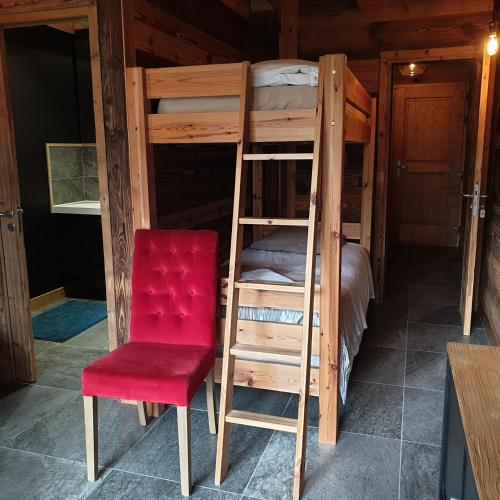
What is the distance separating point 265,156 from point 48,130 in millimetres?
3021

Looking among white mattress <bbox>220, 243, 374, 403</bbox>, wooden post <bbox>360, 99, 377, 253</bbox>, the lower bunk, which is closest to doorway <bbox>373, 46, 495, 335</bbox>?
wooden post <bbox>360, 99, 377, 253</bbox>

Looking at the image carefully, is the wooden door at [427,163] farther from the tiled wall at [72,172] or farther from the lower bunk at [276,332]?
the lower bunk at [276,332]

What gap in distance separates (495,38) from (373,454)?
9.51 ft

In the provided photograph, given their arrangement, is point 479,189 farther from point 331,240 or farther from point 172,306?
Result: point 172,306

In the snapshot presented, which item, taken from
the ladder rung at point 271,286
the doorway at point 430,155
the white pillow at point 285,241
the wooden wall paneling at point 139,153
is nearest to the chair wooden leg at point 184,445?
the ladder rung at point 271,286

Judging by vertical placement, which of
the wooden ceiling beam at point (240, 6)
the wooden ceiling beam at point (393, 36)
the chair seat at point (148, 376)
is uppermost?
the wooden ceiling beam at point (240, 6)

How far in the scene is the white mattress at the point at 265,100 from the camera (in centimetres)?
237

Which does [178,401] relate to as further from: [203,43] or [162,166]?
[203,43]

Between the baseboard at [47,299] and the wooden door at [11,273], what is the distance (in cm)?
137

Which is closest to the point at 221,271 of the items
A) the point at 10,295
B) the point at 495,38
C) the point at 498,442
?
the point at 10,295

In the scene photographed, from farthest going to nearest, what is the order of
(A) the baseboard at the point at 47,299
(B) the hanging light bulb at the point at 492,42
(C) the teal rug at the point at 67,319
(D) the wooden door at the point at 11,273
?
1. (A) the baseboard at the point at 47,299
2. (C) the teal rug at the point at 67,319
3. (B) the hanging light bulb at the point at 492,42
4. (D) the wooden door at the point at 11,273

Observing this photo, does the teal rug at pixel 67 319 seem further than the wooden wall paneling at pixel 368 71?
No

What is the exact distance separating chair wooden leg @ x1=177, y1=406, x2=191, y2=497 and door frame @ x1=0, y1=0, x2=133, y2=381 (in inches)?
35.2

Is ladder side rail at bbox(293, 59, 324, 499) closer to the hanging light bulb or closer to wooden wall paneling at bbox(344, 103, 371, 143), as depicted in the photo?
wooden wall paneling at bbox(344, 103, 371, 143)
